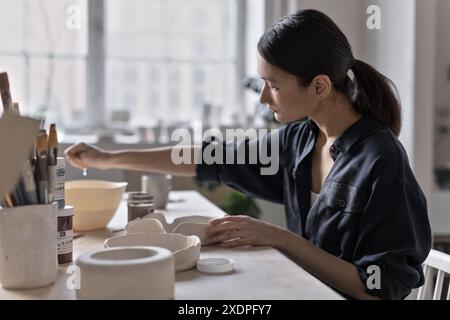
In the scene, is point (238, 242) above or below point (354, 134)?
below

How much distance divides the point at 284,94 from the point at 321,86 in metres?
0.09

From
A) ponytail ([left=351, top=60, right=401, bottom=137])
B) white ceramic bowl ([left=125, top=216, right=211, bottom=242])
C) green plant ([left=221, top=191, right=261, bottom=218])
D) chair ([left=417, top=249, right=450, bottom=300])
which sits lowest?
green plant ([left=221, top=191, right=261, bottom=218])

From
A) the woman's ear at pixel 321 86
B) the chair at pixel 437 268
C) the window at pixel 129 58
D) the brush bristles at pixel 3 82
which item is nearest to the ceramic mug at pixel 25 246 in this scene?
the brush bristles at pixel 3 82

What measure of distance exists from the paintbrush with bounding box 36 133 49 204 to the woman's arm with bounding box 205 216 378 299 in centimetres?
38

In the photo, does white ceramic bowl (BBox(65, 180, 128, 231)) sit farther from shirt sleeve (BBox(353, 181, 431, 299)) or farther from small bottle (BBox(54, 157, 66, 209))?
shirt sleeve (BBox(353, 181, 431, 299))

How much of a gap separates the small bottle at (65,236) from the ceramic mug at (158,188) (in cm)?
63

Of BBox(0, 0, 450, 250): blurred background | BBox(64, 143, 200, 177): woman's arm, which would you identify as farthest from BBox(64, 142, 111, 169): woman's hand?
BBox(0, 0, 450, 250): blurred background

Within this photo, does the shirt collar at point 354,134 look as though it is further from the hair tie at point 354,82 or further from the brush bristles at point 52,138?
the brush bristles at point 52,138

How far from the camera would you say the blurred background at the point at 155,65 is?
268cm

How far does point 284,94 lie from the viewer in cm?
123

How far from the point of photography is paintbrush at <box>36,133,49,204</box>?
0.80m

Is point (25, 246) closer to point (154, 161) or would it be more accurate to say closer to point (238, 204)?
point (154, 161)

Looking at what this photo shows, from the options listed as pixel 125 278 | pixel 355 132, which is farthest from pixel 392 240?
pixel 125 278
